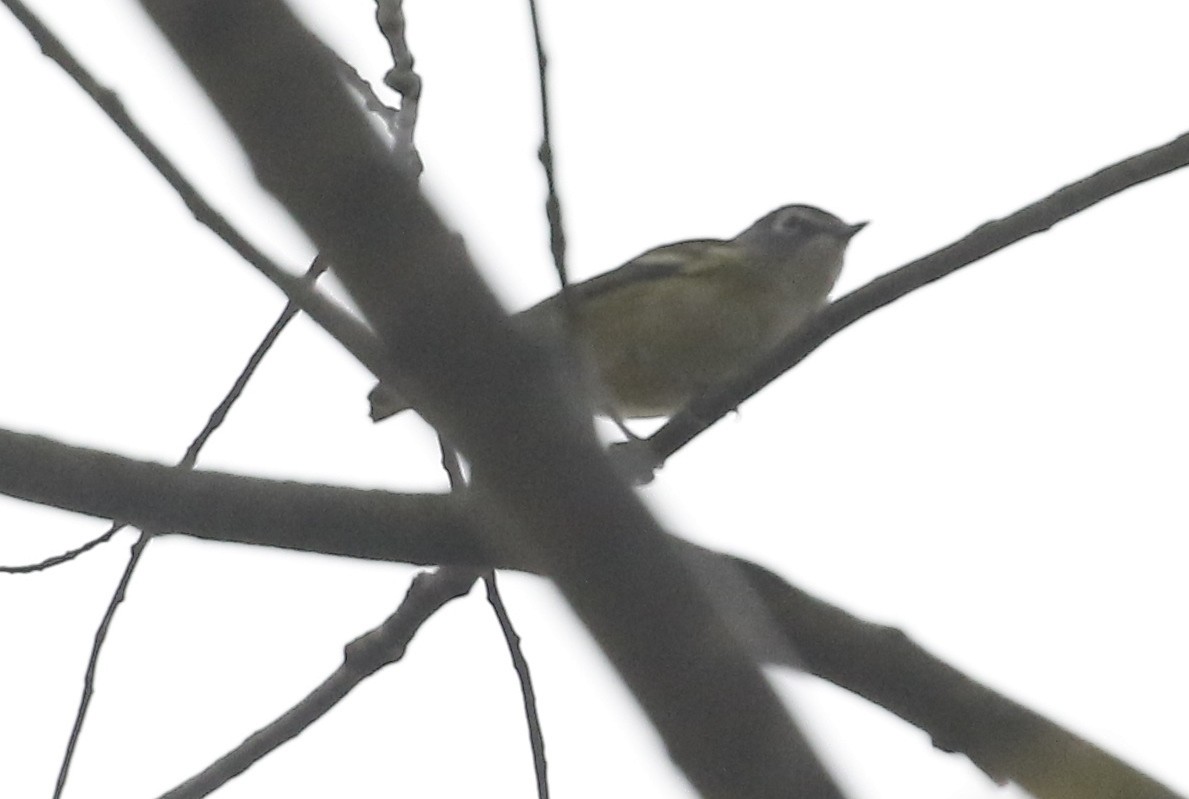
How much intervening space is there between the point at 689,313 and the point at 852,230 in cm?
140

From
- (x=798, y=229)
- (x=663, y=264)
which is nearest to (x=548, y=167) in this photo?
(x=663, y=264)

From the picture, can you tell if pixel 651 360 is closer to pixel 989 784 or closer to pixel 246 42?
pixel 989 784

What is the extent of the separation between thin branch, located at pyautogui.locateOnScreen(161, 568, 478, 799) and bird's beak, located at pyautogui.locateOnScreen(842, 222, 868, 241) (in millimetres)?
3575

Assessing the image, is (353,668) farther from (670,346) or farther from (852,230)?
(852,230)

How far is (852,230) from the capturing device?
6.88 m

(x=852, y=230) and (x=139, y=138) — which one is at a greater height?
(x=852, y=230)

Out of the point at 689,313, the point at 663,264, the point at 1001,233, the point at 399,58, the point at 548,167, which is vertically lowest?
the point at 1001,233

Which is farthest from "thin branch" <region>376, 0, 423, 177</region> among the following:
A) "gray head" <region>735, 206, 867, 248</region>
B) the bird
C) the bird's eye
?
the bird's eye

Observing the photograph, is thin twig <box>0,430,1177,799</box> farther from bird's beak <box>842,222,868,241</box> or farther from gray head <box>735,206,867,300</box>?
bird's beak <box>842,222,868,241</box>

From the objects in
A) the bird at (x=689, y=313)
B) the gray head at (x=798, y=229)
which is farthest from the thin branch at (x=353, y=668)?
the gray head at (x=798, y=229)

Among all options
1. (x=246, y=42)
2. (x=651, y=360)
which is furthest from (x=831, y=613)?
(x=651, y=360)

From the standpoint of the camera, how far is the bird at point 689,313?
5.57 metres

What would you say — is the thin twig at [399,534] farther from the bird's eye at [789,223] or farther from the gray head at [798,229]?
the bird's eye at [789,223]

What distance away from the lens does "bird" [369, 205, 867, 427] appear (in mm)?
5574
